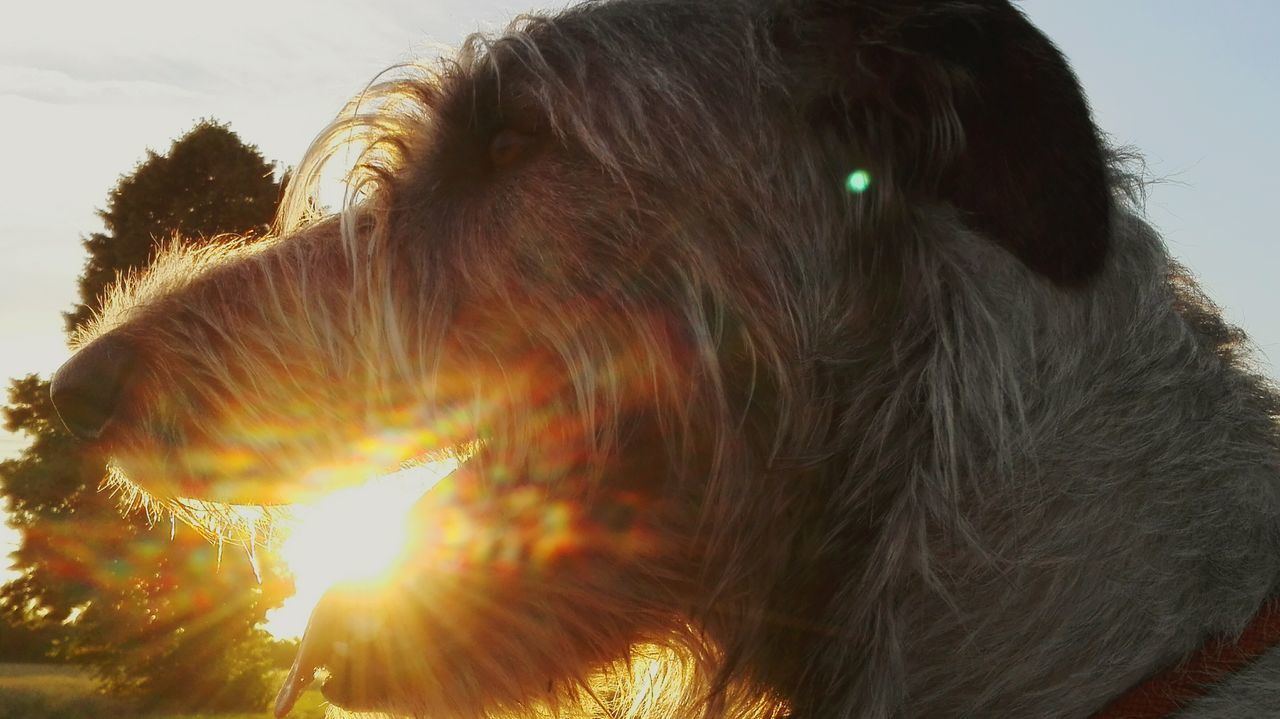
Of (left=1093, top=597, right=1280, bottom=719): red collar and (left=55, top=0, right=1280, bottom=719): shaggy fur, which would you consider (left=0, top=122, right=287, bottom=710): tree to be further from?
(left=1093, top=597, right=1280, bottom=719): red collar

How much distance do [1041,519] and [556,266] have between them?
3.99 feet

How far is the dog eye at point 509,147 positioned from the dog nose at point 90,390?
3.62 ft

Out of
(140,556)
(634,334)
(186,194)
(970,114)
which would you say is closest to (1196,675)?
(970,114)

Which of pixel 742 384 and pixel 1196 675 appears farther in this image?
pixel 742 384

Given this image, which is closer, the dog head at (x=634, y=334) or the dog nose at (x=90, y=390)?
the dog head at (x=634, y=334)

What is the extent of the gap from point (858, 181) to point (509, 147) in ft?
2.89

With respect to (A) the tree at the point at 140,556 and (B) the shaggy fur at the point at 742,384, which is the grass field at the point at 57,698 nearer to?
(A) the tree at the point at 140,556

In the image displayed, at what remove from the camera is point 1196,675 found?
84.5 inches

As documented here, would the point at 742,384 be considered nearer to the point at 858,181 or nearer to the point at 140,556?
the point at 858,181

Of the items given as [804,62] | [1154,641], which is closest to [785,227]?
[804,62]

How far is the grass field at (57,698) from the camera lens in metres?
18.7

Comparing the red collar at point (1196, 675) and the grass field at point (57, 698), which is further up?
the red collar at point (1196, 675)

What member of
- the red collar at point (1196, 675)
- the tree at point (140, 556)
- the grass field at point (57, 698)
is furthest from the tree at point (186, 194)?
the red collar at point (1196, 675)

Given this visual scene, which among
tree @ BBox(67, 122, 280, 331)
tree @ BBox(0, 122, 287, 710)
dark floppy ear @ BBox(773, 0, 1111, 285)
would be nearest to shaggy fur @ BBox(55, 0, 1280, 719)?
dark floppy ear @ BBox(773, 0, 1111, 285)
